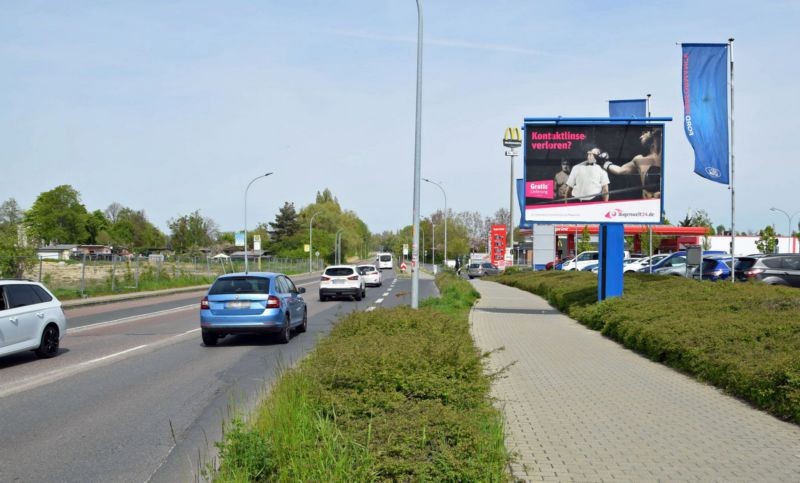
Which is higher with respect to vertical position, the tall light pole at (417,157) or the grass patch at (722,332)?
the tall light pole at (417,157)

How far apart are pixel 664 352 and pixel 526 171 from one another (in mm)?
9585

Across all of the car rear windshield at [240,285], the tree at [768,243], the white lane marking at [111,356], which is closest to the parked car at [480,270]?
the tree at [768,243]

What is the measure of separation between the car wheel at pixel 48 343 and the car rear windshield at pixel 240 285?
3092 millimetres

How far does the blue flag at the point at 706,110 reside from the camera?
19016 millimetres

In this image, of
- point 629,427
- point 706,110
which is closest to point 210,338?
point 629,427

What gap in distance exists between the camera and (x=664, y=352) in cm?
1136

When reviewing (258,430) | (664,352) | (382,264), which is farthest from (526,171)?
(382,264)

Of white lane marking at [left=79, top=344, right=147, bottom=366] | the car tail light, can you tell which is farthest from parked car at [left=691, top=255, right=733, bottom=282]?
white lane marking at [left=79, top=344, right=147, bottom=366]

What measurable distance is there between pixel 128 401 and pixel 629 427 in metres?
5.99

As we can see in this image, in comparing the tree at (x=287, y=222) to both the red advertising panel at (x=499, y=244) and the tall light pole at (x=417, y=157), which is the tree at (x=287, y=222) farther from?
the tall light pole at (x=417, y=157)

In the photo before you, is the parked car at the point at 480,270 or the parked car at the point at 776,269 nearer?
→ the parked car at the point at 776,269

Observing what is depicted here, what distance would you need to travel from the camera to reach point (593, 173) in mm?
20109

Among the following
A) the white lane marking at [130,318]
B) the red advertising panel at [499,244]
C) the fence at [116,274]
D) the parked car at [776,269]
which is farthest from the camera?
the red advertising panel at [499,244]

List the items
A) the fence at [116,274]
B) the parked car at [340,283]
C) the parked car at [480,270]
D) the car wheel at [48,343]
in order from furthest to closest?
the parked car at [480,270], the parked car at [340,283], the fence at [116,274], the car wheel at [48,343]
